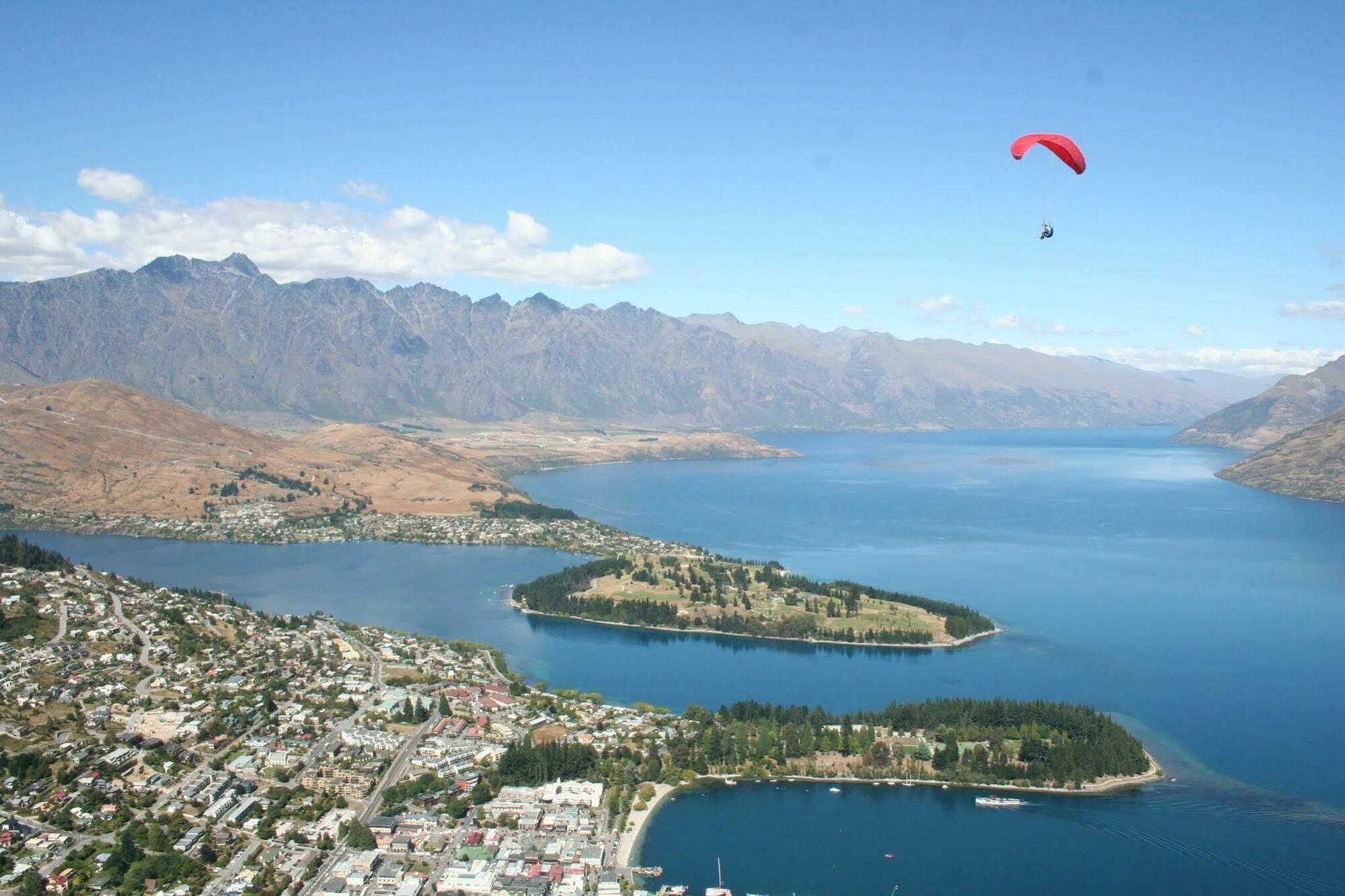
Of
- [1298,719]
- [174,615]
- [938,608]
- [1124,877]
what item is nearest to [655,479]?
[938,608]

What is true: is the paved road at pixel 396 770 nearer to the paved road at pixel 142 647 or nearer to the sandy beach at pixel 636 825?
the sandy beach at pixel 636 825

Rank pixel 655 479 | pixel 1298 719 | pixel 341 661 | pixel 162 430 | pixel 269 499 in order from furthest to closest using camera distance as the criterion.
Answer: pixel 655 479 < pixel 162 430 < pixel 269 499 < pixel 341 661 < pixel 1298 719

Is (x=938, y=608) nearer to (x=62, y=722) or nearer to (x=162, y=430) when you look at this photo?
(x=62, y=722)

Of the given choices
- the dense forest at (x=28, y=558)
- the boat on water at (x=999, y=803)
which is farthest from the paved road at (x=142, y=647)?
the boat on water at (x=999, y=803)

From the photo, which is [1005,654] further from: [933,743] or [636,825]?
[636,825]

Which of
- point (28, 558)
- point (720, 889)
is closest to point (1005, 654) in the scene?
point (720, 889)

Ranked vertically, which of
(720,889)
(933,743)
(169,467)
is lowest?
(720,889)
